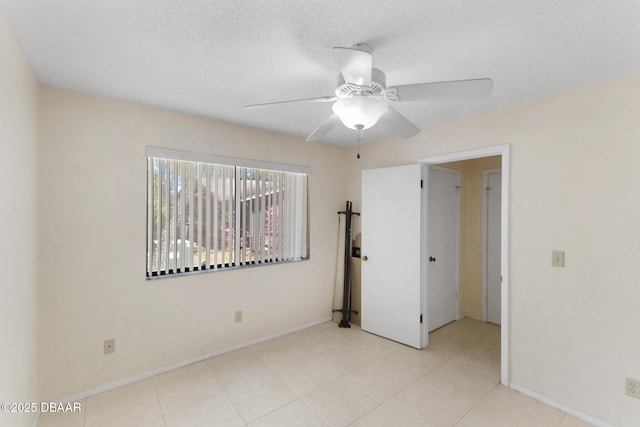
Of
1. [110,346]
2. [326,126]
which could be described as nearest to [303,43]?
[326,126]

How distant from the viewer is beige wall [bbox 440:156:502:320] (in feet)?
12.7

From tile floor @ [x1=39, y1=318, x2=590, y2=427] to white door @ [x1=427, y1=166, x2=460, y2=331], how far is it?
644 millimetres

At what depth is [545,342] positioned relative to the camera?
222 cm

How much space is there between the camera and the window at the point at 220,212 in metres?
2.56

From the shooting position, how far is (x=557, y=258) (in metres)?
2.18

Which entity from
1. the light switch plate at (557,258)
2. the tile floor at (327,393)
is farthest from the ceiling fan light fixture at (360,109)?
the tile floor at (327,393)

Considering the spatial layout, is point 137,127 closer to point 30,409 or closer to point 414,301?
point 30,409

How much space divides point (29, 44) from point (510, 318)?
3752mm

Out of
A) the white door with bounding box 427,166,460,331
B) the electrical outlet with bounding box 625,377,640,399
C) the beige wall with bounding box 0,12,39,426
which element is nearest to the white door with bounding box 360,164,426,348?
the white door with bounding box 427,166,460,331

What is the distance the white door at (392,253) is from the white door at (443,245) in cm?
52

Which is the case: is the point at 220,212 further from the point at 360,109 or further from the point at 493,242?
the point at 493,242

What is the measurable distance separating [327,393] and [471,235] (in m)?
2.86

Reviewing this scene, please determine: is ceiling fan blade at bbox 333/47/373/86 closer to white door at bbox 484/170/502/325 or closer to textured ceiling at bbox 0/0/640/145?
textured ceiling at bbox 0/0/640/145

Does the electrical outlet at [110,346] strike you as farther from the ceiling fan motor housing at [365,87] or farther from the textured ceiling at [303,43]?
the ceiling fan motor housing at [365,87]
